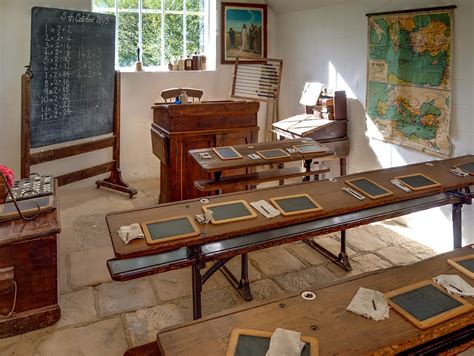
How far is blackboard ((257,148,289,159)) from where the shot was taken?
327cm

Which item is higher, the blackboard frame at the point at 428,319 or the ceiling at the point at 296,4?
the ceiling at the point at 296,4

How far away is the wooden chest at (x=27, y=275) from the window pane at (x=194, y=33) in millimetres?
3666

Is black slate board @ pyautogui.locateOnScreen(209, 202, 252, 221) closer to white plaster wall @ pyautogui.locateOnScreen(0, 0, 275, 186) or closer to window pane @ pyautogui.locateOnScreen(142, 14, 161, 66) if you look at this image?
white plaster wall @ pyautogui.locateOnScreen(0, 0, 275, 186)

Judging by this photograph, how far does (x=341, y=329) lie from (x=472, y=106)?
Result: 8.31 feet

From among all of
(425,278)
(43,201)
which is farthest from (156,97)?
(425,278)

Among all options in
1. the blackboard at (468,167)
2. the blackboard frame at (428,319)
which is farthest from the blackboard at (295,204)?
the blackboard at (468,167)

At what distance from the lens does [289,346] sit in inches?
49.9

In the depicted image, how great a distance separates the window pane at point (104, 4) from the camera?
5.05 metres

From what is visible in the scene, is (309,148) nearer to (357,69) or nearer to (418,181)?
(418,181)

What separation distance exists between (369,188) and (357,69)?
2.16m

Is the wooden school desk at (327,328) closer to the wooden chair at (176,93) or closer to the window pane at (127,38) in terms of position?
the wooden chair at (176,93)

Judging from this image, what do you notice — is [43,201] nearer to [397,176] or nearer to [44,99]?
[44,99]

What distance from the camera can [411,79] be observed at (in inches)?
146

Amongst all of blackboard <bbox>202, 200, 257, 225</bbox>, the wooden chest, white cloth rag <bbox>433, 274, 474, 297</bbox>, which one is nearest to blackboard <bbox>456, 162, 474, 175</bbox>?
white cloth rag <bbox>433, 274, 474, 297</bbox>
